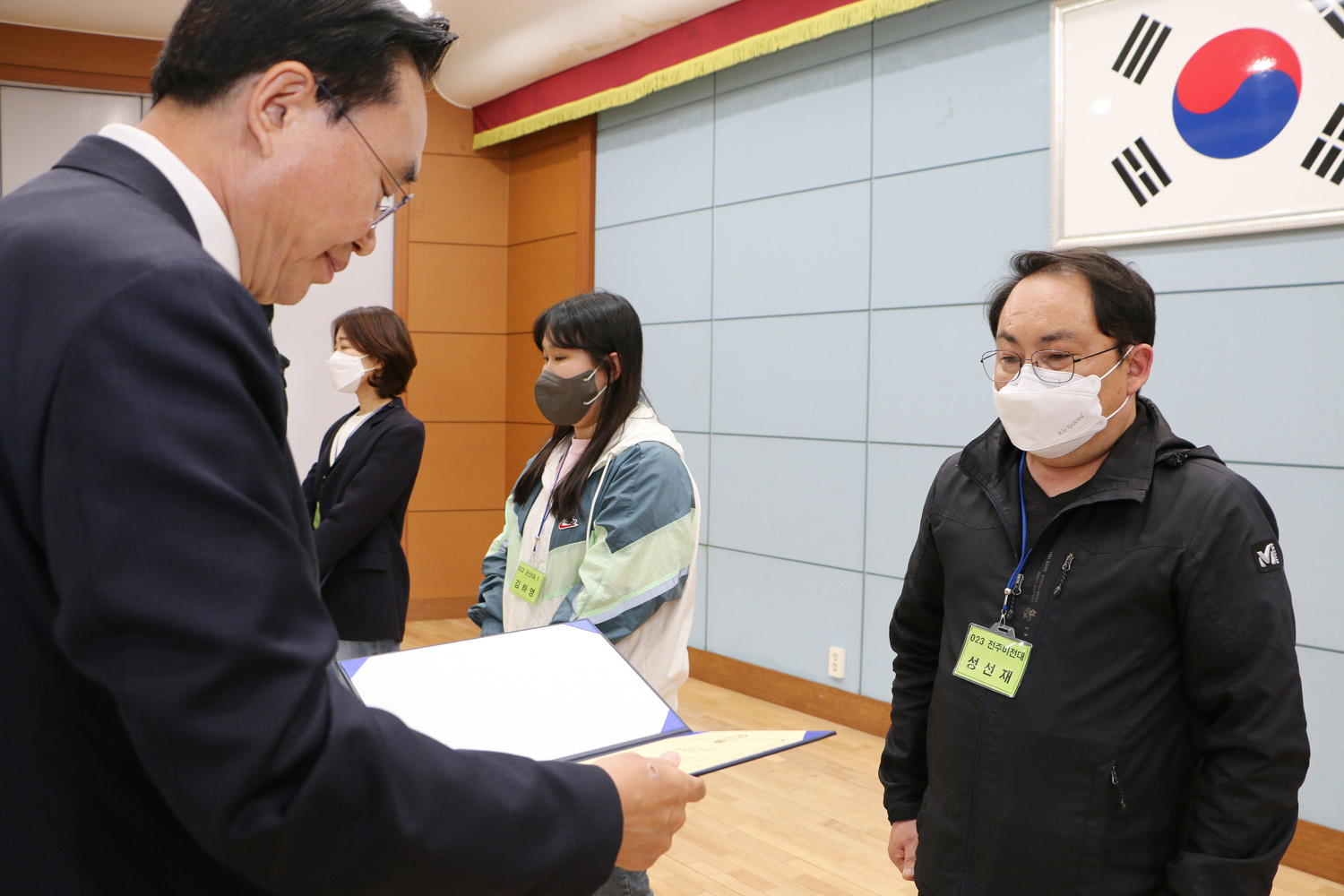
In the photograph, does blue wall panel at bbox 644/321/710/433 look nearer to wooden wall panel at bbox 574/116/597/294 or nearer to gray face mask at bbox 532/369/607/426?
wooden wall panel at bbox 574/116/597/294

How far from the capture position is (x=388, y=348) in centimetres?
332

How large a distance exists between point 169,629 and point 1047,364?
1531 millimetres

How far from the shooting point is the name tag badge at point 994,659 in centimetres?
154

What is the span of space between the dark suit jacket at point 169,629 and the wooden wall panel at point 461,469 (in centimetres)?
586

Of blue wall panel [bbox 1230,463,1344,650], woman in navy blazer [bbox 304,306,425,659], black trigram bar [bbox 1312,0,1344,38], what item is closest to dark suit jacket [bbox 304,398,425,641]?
woman in navy blazer [bbox 304,306,425,659]

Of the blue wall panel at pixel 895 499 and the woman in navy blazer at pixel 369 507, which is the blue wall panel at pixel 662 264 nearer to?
the blue wall panel at pixel 895 499

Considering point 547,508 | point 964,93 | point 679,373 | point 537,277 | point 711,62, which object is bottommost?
point 547,508

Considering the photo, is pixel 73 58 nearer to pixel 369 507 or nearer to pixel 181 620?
pixel 369 507

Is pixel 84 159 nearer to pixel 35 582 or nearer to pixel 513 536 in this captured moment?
pixel 35 582

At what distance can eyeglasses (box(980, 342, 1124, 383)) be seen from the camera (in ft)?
5.51

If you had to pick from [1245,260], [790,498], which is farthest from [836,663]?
[1245,260]

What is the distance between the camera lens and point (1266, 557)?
143 cm

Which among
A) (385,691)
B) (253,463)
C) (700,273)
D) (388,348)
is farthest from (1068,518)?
(700,273)

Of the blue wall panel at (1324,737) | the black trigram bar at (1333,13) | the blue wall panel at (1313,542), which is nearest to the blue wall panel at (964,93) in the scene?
the black trigram bar at (1333,13)
